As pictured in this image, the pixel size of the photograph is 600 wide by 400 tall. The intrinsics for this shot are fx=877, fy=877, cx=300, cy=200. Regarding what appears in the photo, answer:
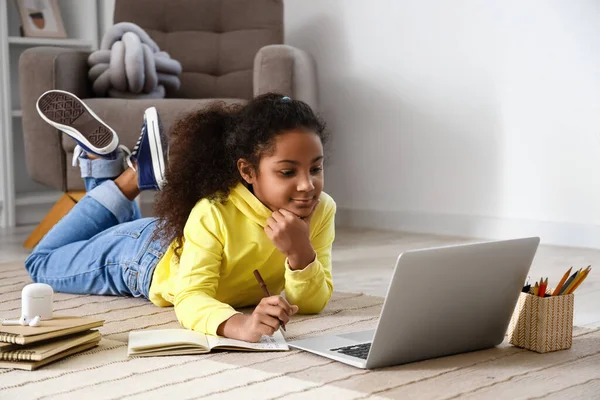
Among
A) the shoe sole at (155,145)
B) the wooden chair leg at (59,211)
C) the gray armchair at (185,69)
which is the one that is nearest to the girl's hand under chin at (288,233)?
the shoe sole at (155,145)

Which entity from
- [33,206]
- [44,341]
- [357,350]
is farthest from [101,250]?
[33,206]

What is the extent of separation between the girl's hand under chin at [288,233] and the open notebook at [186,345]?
0.16 m

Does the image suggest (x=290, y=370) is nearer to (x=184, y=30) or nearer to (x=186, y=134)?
(x=186, y=134)

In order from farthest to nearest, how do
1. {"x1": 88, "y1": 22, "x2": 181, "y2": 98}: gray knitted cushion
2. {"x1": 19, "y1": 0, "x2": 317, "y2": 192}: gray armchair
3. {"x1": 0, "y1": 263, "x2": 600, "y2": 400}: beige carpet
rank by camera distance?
1. {"x1": 88, "y1": 22, "x2": 181, "y2": 98}: gray knitted cushion
2. {"x1": 19, "y1": 0, "x2": 317, "y2": 192}: gray armchair
3. {"x1": 0, "y1": 263, "x2": 600, "y2": 400}: beige carpet

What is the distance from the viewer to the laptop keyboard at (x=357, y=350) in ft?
4.24

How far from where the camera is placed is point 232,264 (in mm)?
1551

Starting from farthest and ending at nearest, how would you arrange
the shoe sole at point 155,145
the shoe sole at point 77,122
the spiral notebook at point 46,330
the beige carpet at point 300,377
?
1. the shoe sole at point 77,122
2. the shoe sole at point 155,145
3. the spiral notebook at point 46,330
4. the beige carpet at point 300,377

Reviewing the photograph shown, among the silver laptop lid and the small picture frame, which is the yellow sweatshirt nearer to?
the silver laptop lid

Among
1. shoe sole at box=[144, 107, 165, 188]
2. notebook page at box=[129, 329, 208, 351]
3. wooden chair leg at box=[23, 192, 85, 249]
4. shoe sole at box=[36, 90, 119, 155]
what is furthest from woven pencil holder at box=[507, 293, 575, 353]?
wooden chair leg at box=[23, 192, 85, 249]

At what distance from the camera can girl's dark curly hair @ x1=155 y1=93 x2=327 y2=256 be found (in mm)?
1504

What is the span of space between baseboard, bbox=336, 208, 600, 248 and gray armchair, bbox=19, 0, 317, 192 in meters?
0.58

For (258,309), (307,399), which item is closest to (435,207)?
(258,309)

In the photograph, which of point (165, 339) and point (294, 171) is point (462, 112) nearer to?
point (294, 171)

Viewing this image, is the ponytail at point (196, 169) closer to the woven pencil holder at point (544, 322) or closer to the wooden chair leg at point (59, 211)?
the woven pencil holder at point (544, 322)
